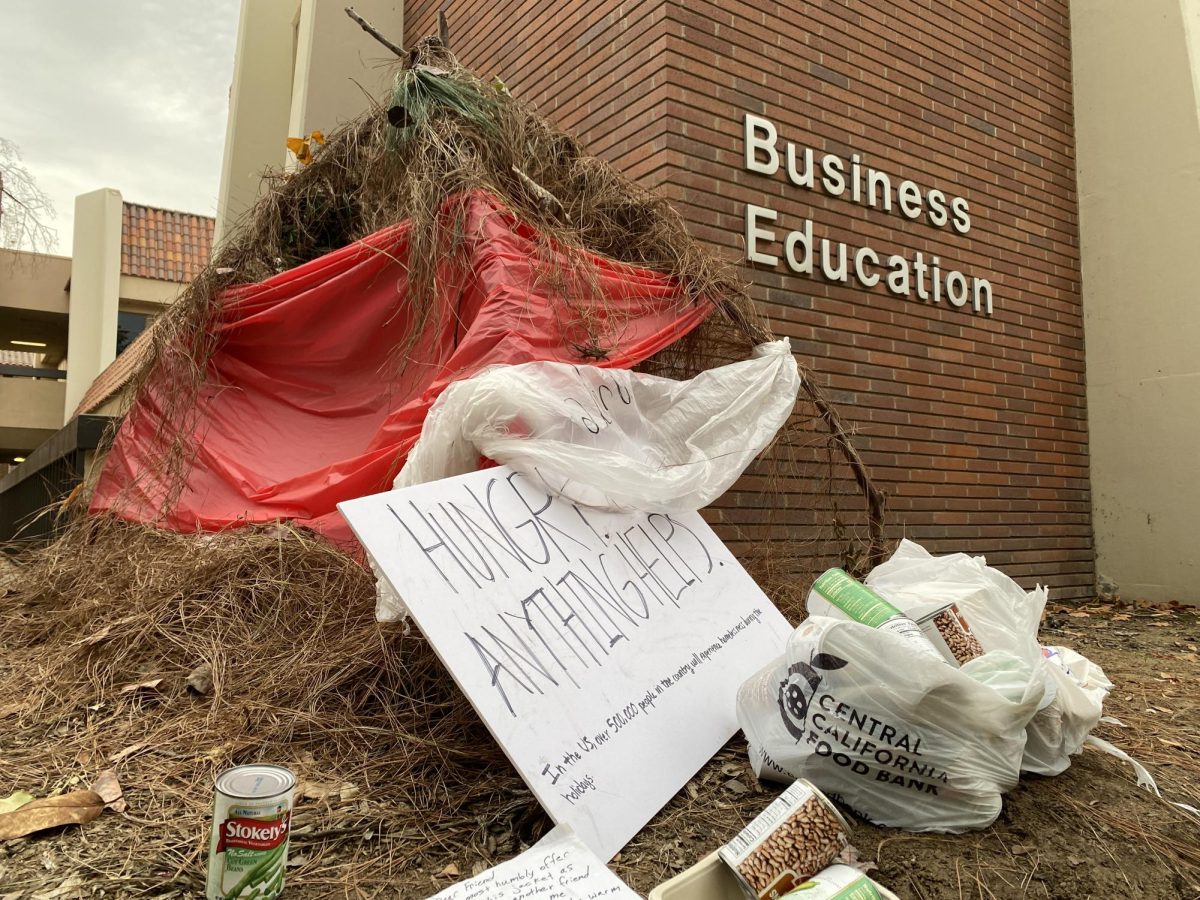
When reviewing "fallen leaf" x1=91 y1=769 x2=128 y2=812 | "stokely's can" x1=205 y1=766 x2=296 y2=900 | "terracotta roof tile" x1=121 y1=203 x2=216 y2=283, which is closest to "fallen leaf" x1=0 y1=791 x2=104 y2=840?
"fallen leaf" x1=91 y1=769 x2=128 y2=812

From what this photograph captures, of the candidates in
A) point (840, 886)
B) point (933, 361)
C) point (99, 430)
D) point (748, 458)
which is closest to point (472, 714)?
point (840, 886)

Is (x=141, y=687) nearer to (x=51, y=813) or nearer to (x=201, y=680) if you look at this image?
(x=201, y=680)

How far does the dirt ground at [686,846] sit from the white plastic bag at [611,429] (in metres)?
0.80

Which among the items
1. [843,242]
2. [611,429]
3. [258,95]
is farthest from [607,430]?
[258,95]

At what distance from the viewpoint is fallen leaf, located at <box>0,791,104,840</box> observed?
60.2 inches

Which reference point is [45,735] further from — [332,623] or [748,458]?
[748,458]

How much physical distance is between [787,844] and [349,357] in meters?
2.75

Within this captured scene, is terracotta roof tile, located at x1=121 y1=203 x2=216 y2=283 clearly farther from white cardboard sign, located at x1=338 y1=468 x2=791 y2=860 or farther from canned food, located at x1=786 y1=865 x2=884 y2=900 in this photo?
canned food, located at x1=786 y1=865 x2=884 y2=900

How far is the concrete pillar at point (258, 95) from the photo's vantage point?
7812 millimetres

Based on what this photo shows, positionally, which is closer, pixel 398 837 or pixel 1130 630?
pixel 398 837

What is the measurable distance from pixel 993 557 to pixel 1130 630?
0.82m

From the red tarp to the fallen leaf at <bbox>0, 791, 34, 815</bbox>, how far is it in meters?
Answer: 1.19

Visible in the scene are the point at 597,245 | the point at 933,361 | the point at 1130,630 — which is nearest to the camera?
the point at 597,245

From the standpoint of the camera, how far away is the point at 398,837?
5.33 feet
